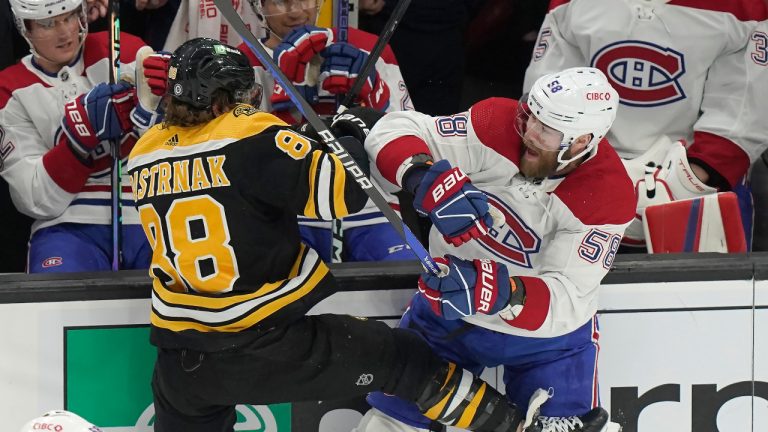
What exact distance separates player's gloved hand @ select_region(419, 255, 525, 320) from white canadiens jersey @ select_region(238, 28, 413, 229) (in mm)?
856

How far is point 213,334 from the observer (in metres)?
2.68

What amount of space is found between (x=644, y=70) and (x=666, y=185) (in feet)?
1.14

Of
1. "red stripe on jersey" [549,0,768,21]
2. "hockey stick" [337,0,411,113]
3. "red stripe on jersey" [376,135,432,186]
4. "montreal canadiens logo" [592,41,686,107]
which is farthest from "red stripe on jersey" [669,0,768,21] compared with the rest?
"red stripe on jersey" [376,135,432,186]

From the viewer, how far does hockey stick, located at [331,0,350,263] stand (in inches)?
136

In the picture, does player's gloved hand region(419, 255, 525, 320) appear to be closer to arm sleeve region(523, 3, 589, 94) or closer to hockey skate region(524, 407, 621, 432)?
hockey skate region(524, 407, 621, 432)

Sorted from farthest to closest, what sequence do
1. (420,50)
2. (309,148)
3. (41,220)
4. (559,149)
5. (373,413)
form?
(420,50) < (41,220) < (373,413) < (559,149) < (309,148)

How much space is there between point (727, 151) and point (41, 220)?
74.1 inches

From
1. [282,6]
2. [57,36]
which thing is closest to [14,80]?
[57,36]

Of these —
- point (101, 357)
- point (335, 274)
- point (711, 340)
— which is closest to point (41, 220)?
point (101, 357)

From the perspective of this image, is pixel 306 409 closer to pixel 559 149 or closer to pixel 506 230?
pixel 506 230

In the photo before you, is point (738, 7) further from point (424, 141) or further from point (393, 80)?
point (424, 141)

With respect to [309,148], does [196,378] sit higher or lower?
lower

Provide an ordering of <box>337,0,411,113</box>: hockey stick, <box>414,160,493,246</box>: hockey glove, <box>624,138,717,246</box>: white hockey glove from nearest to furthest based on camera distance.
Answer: <box>414,160,493,246</box>: hockey glove < <box>337,0,411,113</box>: hockey stick < <box>624,138,717,246</box>: white hockey glove

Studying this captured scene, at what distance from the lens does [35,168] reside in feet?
11.6
